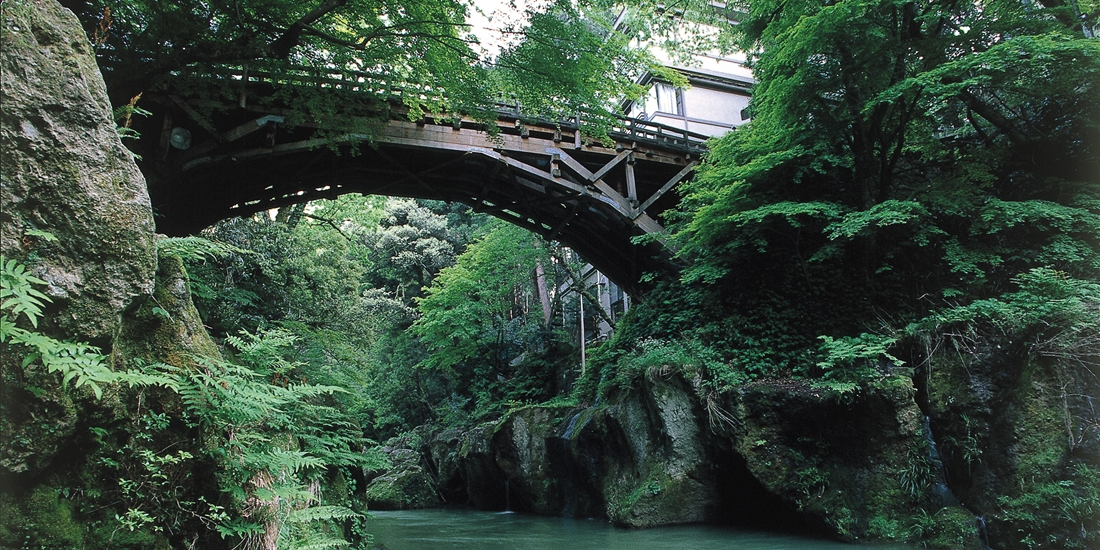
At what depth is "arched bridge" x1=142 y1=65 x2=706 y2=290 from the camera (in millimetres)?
9828

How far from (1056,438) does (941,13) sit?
5.91 meters

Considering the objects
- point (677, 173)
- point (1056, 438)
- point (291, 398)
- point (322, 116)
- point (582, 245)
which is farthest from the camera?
point (582, 245)

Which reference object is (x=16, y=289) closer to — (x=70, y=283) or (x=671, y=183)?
(x=70, y=283)

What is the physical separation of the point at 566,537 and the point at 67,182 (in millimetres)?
7265

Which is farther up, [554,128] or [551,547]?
[554,128]

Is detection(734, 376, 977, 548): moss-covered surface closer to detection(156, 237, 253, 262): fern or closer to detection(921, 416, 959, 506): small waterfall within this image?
detection(921, 416, 959, 506): small waterfall

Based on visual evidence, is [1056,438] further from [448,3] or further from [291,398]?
[448,3]

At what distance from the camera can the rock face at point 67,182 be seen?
7.90 ft

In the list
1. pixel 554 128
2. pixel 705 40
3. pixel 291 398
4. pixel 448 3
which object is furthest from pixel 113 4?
pixel 705 40

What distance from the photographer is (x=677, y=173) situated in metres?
13.4

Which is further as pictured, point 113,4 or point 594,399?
point 594,399

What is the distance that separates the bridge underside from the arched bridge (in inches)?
1.0

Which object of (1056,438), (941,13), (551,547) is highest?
(941,13)

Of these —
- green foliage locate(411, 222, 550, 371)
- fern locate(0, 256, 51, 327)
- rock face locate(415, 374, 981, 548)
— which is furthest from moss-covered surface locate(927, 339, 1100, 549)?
green foliage locate(411, 222, 550, 371)
